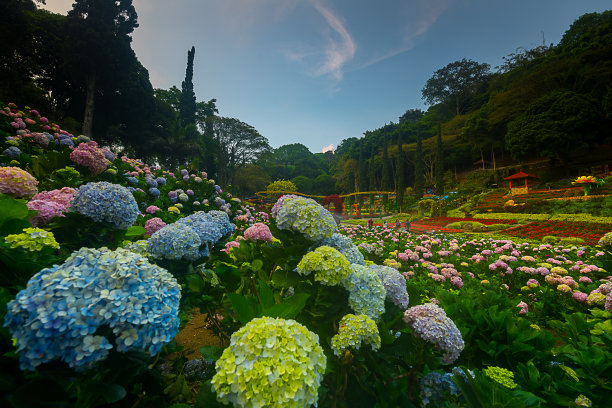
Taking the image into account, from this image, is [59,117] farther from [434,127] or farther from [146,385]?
[434,127]

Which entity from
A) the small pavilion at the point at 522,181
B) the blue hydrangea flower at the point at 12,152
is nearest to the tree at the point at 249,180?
the small pavilion at the point at 522,181

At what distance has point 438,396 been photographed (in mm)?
Result: 1167

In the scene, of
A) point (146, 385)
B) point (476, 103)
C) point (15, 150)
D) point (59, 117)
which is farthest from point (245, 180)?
point (476, 103)

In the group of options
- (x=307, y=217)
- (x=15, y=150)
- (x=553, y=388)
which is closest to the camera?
(x=553, y=388)

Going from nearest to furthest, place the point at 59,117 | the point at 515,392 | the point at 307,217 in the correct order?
the point at 515,392 < the point at 307,217 < the point at 59,117

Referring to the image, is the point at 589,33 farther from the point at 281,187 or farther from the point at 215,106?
the point at 215,106

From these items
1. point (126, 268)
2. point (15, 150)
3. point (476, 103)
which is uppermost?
point (476, 103)

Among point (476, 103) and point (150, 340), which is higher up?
point (476, 103)

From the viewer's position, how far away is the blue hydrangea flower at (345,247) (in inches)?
59.7

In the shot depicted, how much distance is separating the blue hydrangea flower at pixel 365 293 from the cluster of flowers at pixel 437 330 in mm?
179

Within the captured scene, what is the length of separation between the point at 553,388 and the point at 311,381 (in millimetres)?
1536

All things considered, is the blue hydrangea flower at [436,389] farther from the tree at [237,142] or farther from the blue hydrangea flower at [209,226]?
the tree at [237,142]

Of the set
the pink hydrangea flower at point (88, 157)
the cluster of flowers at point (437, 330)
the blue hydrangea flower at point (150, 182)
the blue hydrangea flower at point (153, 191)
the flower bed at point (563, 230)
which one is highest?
the pink hydrangea flower at point (88, 157)

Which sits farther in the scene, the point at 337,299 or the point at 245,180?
the point at 245,180
